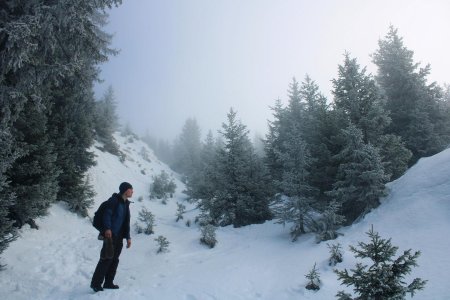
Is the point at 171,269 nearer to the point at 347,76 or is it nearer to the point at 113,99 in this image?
the point at 347,76

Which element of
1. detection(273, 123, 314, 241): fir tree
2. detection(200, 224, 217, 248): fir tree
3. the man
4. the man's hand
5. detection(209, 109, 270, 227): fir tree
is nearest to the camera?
the man's hand

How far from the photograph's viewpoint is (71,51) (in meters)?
9.84

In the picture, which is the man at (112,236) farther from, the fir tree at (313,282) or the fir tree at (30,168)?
the fir tree at (313,282)

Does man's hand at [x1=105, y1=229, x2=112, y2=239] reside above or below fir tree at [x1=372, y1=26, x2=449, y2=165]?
below

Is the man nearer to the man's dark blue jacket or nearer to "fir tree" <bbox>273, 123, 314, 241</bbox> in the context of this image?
the man's dark blue jacket

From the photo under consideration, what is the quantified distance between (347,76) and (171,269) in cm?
1434

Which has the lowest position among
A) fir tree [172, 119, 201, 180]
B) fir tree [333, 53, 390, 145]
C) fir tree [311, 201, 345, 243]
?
fir tree [311, 201, 345, 243]

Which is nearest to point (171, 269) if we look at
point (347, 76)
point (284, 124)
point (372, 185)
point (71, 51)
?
point (71, 51)

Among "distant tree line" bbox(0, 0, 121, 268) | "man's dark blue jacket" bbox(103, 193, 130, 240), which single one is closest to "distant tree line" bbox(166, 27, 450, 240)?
"man's dark blue jacket" bbox(103, 193, 130, 240)

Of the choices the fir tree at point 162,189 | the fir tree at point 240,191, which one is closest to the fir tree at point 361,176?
the fir tree at point 240,191

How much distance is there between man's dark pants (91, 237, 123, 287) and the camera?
A: 7531 millimetres

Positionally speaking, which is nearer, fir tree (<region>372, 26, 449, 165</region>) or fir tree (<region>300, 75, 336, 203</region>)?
fir tree (<region>300, 75, 336, 203</region>)

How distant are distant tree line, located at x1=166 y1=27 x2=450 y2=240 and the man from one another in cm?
750

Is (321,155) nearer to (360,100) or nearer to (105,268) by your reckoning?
(360,100)
